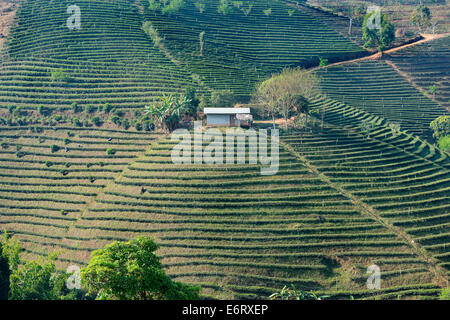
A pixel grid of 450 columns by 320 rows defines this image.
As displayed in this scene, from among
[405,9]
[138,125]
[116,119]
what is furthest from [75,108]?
[405,9]

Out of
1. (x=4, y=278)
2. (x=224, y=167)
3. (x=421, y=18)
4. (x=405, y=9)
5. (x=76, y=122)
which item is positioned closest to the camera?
(x=4, y=278)

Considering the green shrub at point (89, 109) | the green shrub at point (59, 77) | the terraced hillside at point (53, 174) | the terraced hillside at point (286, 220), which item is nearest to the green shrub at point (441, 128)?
the terraced hillside at point (286, 220)

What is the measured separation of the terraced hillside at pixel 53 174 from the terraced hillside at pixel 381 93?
106ft

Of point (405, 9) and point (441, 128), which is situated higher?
point (405, 9)

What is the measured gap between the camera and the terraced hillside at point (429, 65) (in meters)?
71.9

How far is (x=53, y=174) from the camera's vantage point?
53.2 m

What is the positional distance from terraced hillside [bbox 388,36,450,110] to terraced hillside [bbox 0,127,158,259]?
1862 inches

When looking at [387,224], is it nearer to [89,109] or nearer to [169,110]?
[169,110]

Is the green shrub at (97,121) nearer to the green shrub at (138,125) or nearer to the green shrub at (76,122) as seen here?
the green shrub at (76,122)

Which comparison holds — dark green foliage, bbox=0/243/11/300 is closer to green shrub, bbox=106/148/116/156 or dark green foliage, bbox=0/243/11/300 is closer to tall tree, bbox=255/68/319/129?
green shrub, bbox=106/148/116/156

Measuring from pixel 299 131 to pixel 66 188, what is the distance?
97.8ft

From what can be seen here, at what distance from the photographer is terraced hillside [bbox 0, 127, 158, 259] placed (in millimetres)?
47469

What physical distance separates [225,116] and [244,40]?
33.7m

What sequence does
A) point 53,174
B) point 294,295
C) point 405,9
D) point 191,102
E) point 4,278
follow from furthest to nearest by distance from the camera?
point 405,9, point 191,102, point 53,174, point 294,295, point 4,278
